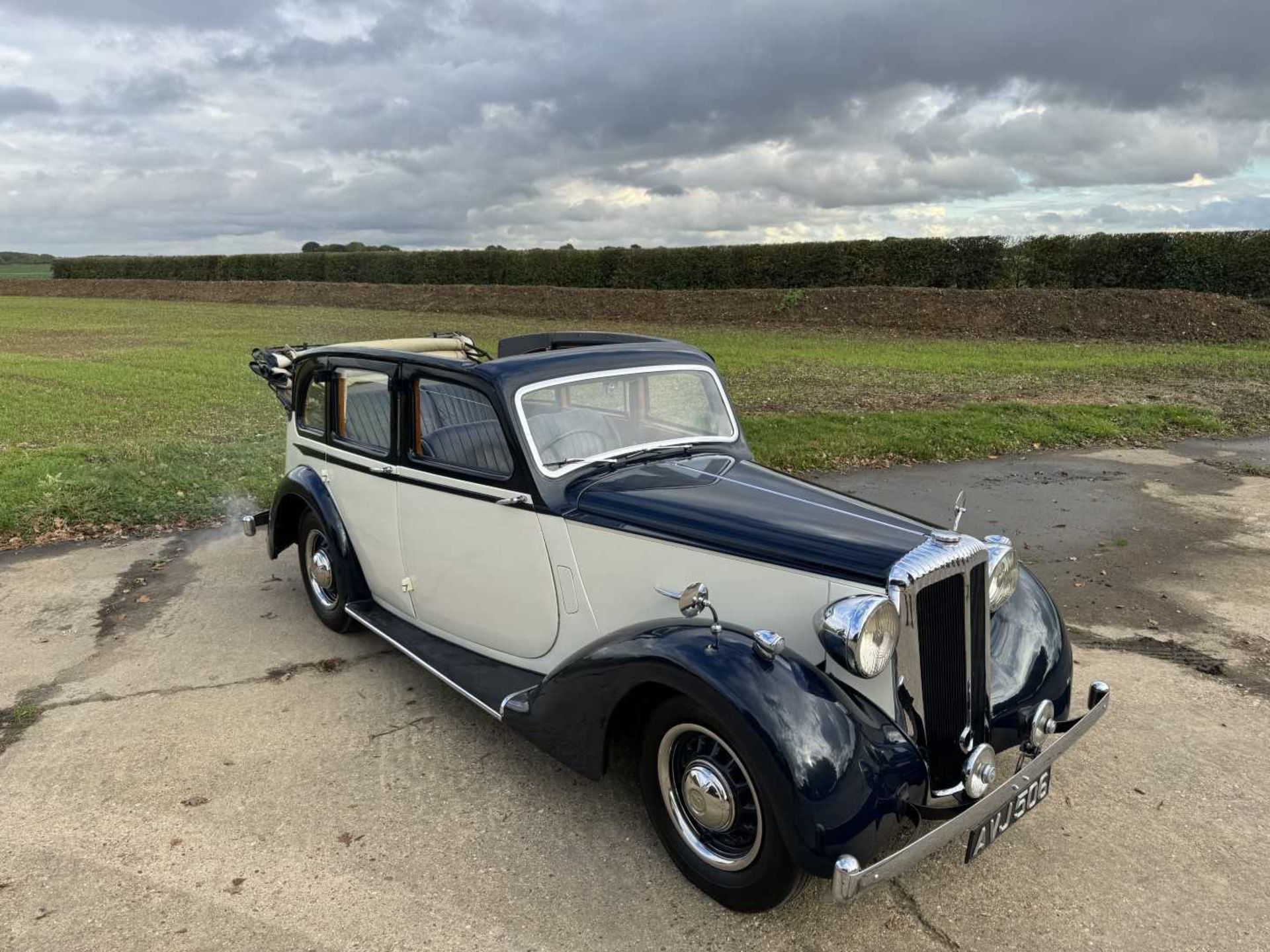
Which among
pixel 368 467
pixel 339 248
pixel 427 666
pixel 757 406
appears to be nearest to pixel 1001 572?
pixel 427 666

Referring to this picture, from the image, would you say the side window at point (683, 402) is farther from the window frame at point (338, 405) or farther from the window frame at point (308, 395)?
the window frame at point (308, 395)

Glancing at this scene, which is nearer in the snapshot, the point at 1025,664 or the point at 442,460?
the point at 1025,664

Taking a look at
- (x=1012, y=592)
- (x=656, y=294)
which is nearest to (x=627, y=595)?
(x=1012, y=592)

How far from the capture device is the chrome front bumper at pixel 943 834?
2.34 m

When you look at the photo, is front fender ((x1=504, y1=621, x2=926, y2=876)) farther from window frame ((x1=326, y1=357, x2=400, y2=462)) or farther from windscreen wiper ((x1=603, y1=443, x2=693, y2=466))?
window frame ((x1=326, y1=357, x2=400, y2=462))

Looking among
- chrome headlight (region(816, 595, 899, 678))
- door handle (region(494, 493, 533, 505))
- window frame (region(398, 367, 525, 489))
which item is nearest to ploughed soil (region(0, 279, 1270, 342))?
window frame (region(398, 367, 525, 489))

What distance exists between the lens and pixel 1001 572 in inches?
128

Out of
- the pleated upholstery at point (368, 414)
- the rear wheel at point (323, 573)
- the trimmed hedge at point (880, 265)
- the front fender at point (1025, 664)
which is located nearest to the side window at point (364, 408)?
the pleated upholstery at point (368, 414)

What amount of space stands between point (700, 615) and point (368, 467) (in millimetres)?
2212

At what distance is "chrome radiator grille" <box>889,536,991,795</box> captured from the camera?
9.01 ft

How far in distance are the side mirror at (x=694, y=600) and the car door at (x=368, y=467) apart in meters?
1.98

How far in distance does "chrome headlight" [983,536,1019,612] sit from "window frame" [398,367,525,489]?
1.91 metres

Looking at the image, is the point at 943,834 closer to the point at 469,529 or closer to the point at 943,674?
the point at 943,674

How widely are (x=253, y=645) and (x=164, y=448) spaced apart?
A: 5142 mm
